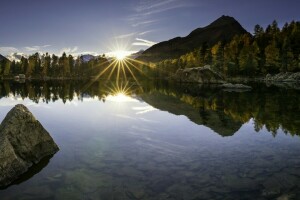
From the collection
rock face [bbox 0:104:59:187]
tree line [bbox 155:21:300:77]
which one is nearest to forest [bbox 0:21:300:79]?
tree line [bbox 155:21:300:77]

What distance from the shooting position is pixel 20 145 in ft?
43.4

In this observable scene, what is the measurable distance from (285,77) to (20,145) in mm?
103291

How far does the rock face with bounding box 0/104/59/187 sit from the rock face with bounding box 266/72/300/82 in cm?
9496

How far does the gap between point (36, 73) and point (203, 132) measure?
185484mm

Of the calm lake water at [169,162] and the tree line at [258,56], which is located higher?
the tree line at [258,56]

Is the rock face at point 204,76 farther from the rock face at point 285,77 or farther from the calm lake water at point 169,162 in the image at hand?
the calm lake water at point 169,162

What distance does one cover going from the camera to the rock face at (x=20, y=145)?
11655 millimetres

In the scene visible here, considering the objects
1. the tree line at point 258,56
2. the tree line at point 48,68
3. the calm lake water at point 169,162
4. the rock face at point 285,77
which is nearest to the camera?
the calm lake water at point 169,162

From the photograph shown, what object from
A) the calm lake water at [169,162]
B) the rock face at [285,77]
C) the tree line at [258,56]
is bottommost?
the calm lake water at [169,162]

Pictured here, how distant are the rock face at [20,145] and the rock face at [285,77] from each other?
312ft

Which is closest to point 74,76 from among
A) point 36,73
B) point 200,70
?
point 36,73

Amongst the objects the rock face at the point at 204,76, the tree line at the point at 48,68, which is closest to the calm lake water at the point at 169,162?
the rock face at the point at 204,76

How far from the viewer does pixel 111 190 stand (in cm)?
1070

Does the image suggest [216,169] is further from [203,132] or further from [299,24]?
[299,24]
